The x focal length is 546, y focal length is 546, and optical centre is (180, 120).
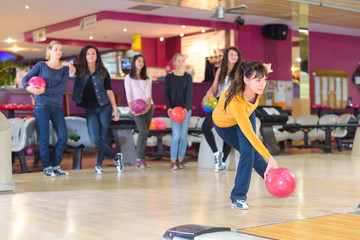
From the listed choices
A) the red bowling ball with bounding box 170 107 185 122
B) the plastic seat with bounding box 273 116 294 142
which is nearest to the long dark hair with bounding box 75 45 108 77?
the red bowling ball with bounding box 170 107 185 122

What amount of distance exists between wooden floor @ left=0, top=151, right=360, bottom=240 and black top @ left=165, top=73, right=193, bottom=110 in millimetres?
872

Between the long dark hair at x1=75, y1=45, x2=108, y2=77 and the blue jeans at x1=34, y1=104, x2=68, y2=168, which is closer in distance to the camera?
the blue jeans at x1=34, y1=104, x2=68, y2=168

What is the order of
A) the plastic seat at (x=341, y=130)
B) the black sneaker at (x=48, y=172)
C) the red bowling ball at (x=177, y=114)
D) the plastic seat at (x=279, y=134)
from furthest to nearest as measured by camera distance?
the plastic seat at (x=341, y=130)
the plastic seat at (x=279, y=134)
the red bowling ball at (x=177, y=114)
the black sneaker at (x=48, y=172)

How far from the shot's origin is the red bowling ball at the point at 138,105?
641 cm

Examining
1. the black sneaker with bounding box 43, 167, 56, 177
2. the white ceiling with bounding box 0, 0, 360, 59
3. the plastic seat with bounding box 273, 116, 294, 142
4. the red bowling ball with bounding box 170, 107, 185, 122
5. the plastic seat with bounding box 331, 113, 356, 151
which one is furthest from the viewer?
the white ceiling with bounding box 0, 0, 360, 59

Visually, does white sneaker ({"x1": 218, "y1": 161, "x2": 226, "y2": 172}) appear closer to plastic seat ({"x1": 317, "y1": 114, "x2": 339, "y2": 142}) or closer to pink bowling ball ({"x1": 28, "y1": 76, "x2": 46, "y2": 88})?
pink bowling ball ({"x1": 28, "y1": 76, "x2": 46, "y2": 88})

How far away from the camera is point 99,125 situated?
6152 millimetres

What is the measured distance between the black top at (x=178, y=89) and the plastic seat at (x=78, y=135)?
1244 mm

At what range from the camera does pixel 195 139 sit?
878 centimetres

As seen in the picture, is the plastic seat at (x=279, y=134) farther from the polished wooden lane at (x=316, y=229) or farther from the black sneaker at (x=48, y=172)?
the polished wooden lane at (x=316, y=229)

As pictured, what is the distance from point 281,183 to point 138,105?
11.1 ft

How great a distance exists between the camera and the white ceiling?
11352mm

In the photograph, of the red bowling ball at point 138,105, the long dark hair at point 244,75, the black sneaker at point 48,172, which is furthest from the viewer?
the red bowling ball at point 138,105

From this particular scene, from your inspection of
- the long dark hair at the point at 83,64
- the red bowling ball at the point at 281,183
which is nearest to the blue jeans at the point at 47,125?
the long dark hair at the point at 83,64
